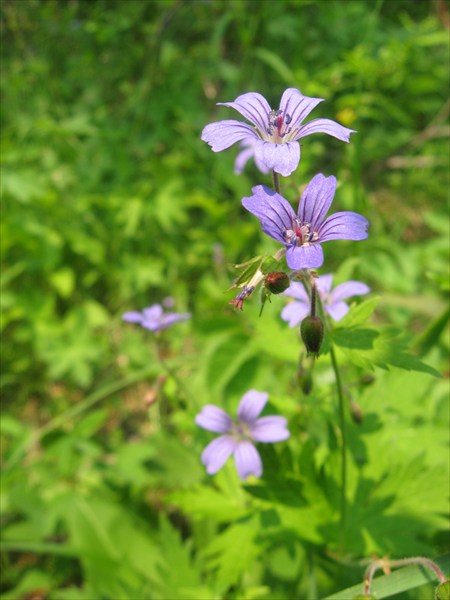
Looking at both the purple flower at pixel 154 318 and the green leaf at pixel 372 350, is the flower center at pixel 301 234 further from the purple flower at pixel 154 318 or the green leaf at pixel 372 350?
the purple flower at pixel 154 318

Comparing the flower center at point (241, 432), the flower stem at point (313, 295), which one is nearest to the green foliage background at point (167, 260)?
the flower center at point (241, 432)

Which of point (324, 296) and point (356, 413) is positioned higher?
point (324, 296)

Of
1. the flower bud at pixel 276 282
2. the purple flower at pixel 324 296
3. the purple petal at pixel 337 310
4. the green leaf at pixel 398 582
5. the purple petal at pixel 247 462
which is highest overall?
the flower bud at pixel 276 282

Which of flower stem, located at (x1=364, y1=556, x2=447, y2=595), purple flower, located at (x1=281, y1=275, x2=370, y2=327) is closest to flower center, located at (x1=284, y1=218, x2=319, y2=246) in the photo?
purple flower, located at (x1=281, y1=275, x2=370, y2=327)

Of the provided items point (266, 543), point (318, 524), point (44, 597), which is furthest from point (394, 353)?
point (44, 597)

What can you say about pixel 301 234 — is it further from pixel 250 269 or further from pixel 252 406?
pixel 252 406

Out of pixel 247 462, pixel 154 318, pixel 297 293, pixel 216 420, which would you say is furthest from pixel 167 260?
pixel 247 462

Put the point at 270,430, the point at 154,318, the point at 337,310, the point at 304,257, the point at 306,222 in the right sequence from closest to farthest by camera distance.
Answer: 1. the point at 304,257
2. the point at 306,222
3. the point at 337,310
4. the point at 270,430
5. the point at 154,318
